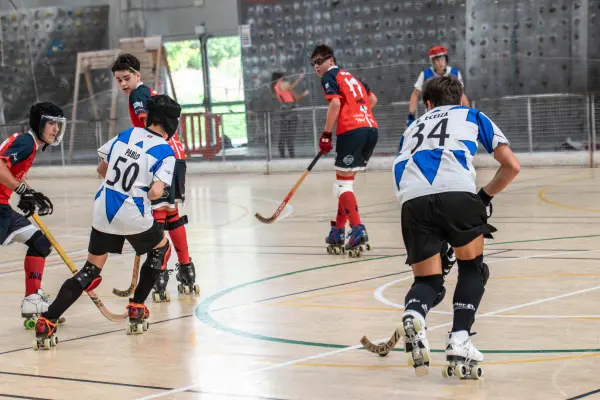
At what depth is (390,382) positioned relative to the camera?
4.62 metres

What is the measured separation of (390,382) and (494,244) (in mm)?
4562

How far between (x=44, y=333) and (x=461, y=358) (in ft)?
7.81

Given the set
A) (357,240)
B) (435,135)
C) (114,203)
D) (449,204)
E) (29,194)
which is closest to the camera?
(449,204)

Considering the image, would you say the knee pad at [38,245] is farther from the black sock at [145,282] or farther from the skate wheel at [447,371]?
the skate wheel at [447,371]

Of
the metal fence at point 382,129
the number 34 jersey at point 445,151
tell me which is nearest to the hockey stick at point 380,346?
the number 34 jersey at point 445,151

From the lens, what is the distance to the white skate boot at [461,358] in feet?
15.0

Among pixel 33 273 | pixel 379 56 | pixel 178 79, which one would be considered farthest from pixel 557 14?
pixel 33 273

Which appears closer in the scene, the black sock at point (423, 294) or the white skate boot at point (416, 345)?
the white skate boot at point (416, 345)

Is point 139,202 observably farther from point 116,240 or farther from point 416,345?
point 416,345

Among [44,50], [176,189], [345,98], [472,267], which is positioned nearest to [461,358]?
[472,267]

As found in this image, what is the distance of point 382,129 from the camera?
18500 mm

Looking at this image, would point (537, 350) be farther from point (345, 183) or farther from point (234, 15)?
point (234, 15)

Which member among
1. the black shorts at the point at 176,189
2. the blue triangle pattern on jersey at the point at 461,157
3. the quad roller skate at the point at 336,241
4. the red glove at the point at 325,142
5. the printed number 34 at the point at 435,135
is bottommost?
the quad roller skate at the point at 336,241

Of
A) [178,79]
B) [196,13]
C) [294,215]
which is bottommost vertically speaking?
[294,215]
